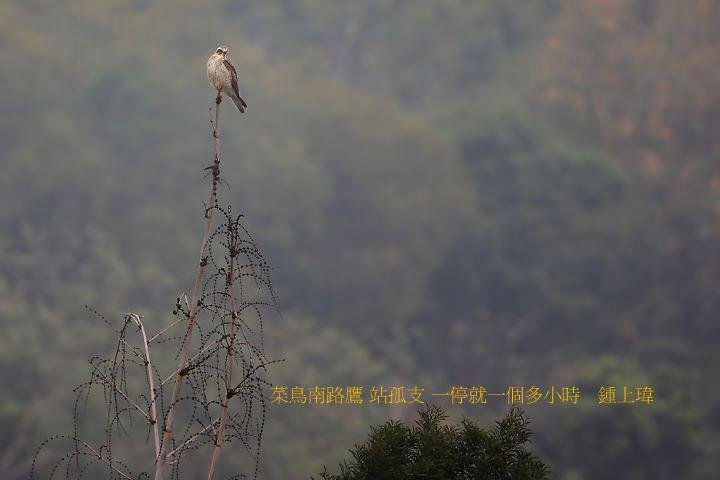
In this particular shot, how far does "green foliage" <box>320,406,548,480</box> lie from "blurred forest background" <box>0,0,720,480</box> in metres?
11.5

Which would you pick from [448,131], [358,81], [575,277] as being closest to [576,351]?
[575,277]

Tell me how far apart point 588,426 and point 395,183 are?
8.13 metres

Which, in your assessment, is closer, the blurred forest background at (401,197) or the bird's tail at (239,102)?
the bird's tail at (239,102)

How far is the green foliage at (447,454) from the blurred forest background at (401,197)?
11.5 meters

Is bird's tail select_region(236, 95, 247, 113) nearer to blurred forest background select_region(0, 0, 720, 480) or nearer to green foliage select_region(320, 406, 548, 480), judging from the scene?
green foliage select_region(320, 406, 548, 480)

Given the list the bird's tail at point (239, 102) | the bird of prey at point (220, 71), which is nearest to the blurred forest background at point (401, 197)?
the bird's tail at point (239, 102)

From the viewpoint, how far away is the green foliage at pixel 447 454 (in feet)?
9.87

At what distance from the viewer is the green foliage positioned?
9.87 feet

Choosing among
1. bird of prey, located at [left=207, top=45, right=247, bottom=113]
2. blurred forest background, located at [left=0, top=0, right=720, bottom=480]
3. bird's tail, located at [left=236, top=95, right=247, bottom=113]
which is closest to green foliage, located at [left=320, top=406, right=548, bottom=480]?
bird of prey, located at [left=207, top=45, right=247, bottom=113]

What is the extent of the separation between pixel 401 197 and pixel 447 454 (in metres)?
19.5

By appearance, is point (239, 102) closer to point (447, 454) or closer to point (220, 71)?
point (220, 71)

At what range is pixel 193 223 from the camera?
2012 centimetres

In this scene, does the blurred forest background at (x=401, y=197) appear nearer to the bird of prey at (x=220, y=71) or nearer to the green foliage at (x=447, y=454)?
the bird of prey at (x=220, y=71)

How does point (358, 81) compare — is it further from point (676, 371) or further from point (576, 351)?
point (676, 371)
